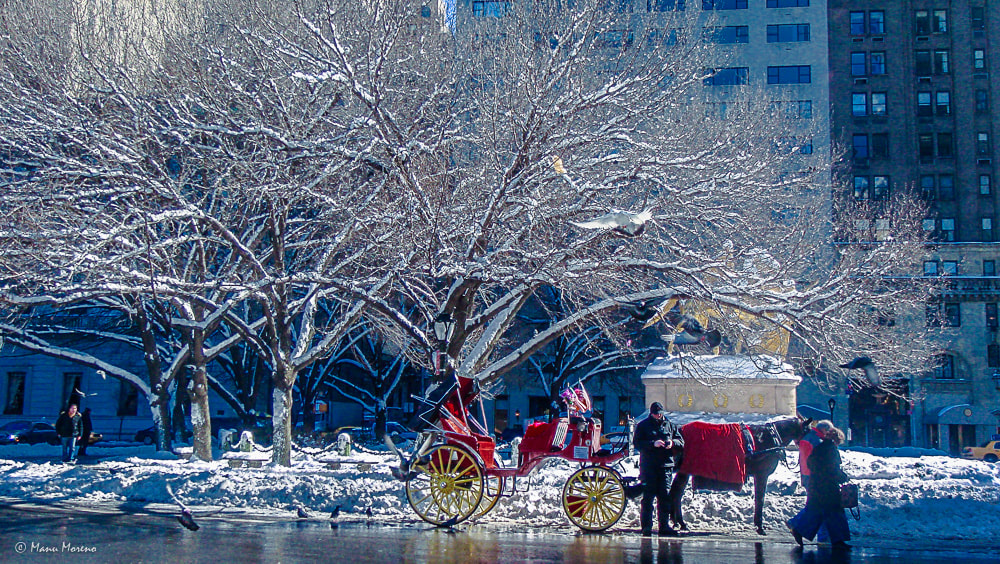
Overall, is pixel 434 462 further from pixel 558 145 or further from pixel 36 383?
pixel 36 383

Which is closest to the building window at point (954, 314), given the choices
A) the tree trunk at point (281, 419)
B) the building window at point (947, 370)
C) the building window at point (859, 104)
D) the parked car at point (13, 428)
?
the building window at point (947, 370)

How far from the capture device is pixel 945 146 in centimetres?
5309

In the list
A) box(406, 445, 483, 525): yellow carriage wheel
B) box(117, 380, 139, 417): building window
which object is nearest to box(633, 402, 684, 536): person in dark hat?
box(406, 445, 483, 525): yellow carriage wheel

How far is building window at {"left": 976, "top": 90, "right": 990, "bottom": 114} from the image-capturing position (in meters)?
53.0

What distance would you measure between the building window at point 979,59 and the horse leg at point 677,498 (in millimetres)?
53948

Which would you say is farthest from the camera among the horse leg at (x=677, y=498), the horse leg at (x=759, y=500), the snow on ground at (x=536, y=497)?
the snow on ground at (x=536, y=497)

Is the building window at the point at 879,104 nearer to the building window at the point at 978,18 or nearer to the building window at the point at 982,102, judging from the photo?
the building window at the point at 982,102

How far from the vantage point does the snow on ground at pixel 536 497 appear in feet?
36.3

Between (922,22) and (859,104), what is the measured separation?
22.8ft

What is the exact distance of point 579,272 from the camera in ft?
45.4

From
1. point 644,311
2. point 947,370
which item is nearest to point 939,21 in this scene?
point 947,370

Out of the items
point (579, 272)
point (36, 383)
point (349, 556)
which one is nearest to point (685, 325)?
point (579, 272)

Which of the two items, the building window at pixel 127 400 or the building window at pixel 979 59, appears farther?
the building window at pixel 979 59

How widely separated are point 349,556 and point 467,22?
1248cm
